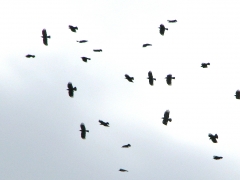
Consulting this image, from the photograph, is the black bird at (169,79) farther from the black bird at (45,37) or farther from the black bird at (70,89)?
the black bird at (45,37)

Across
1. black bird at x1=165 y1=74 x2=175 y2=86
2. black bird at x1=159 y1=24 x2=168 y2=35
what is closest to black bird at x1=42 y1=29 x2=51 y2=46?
black bird at x1=159 y1=24 x2=168 y2=35

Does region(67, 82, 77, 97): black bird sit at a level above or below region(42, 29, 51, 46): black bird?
below

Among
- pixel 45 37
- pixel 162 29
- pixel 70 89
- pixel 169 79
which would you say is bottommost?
pixel 70 89

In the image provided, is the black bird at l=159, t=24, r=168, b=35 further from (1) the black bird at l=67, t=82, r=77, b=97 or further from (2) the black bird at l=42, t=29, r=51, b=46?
(2) the black bird at l=42, t=29, r=51, b=46

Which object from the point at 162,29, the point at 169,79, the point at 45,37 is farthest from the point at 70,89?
the point at 162,29

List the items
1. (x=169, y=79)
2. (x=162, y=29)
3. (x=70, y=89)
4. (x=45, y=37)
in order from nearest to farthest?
(x=70, y=89), (x=162, y=29), (x=169, y=79), (x=45, y=37)

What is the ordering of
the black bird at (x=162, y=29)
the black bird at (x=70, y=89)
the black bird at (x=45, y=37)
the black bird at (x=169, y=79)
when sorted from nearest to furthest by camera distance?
1. the black bird at (x=70, y=89)
2. the black bird at (x=162, y=29)
3. the black bird at (x=169, y=79)
4. the black bird at (x=45, y=37)

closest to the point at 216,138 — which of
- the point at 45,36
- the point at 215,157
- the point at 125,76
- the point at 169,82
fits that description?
the point at 215,157

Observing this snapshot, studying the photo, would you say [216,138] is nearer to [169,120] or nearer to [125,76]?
[169,120]

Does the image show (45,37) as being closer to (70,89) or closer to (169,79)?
(70,89)

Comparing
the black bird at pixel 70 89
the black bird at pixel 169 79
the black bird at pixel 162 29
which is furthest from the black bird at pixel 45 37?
the black bird at pixel 169 79

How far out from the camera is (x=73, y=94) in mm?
67562

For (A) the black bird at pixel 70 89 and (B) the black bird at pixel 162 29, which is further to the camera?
(B) the black bird at pixel 162 29

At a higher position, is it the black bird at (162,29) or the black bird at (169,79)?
the black bird at (162,29)
